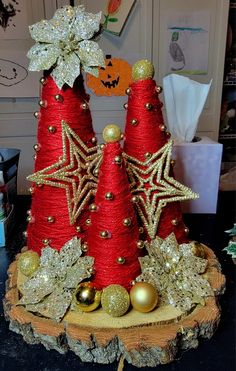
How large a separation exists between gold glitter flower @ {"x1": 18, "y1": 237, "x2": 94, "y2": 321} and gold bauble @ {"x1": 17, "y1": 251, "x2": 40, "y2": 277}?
1 centimetres

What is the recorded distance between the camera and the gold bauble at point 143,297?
496mm

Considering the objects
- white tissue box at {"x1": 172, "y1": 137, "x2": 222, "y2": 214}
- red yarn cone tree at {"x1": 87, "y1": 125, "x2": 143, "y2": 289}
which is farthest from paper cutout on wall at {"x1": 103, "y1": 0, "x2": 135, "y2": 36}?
red yarn cone tree at {"x1": 87, "y1": 125, "x2": 143, "y2": 289}

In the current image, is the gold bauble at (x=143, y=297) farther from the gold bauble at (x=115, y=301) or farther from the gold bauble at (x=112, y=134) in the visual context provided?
the gold bauble at (x=112, y=134)

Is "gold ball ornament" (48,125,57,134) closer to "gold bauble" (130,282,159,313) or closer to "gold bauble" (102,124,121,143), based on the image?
"gold bauble" (102,124,121,143)

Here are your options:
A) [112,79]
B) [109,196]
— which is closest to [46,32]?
[109,196]

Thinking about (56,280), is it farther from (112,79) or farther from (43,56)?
(112,79)

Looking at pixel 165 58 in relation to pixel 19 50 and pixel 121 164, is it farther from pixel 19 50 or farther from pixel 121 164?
pixel 121 164

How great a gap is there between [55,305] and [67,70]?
0.32 m

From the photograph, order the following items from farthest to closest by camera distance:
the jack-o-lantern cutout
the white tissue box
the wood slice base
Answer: the jack-o-lantern cutout → the white tissue box → the wood slice base

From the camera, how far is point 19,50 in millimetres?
1051

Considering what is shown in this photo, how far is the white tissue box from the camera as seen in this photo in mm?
806

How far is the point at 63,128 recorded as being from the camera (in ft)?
1.75

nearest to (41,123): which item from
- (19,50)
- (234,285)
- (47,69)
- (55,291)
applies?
(47,69)

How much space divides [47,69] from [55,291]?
1.04ft
